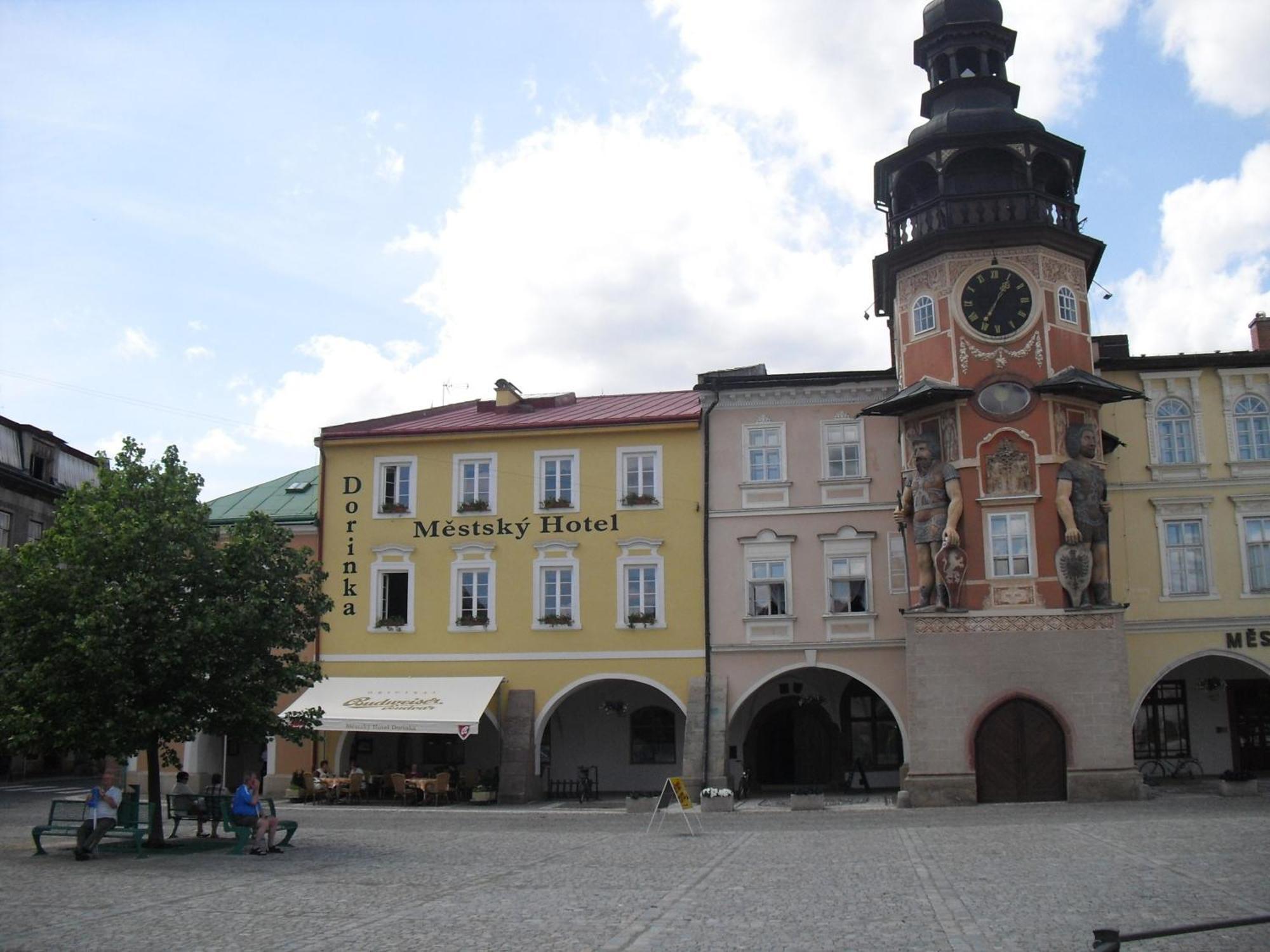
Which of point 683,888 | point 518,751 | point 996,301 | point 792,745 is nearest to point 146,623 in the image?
point 683,888

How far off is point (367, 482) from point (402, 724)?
25.2ft

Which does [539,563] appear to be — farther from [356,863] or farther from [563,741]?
[356,863]

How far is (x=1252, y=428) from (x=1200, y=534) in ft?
10.1

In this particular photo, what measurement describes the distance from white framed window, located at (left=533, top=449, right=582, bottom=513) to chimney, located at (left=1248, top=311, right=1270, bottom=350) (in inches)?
738

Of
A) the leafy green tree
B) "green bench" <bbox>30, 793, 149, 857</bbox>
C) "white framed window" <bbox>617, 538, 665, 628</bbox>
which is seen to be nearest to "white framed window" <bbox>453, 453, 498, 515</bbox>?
"white framed window" <bbox>617, 538, 665, 628</bbox>

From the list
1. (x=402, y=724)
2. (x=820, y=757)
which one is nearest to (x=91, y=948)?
(x=402, y=724)

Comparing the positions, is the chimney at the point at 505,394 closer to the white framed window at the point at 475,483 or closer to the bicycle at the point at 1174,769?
the white framed window at the point at 475,483

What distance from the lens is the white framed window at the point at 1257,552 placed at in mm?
31156

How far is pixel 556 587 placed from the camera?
33812 millimetres

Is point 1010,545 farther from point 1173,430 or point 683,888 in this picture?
point 683,888

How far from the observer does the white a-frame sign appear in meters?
23.6

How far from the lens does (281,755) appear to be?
113ft

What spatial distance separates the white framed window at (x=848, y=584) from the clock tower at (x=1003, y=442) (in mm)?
2833

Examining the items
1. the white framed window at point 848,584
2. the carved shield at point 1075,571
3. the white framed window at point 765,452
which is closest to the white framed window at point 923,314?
the white framed window at point 765,452
